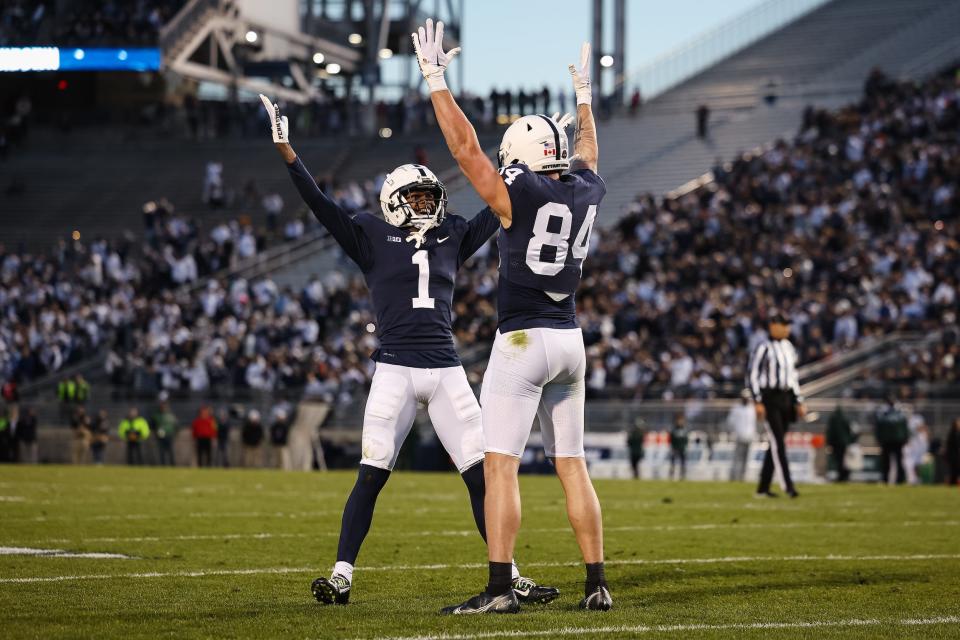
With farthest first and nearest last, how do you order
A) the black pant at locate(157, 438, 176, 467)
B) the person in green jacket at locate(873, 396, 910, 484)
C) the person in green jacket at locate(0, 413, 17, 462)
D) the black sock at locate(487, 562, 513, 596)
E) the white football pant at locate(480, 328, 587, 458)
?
the person in green jacket at locate(0, 413, 17, 462), the black pant at locate(157, 438, 176, 467), the person in green jacket at locate(873, 396, 910, 484), the white football pant at locate(480, 328, 587, 458), the black sock at locate(487, 562, 513, 596)

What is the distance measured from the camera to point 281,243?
1484 inches

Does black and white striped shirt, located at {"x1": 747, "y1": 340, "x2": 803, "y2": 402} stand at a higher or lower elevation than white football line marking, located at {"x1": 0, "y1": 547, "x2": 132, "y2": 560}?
higher

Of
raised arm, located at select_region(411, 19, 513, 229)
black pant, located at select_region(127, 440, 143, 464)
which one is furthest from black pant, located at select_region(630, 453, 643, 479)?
raised arm, located at select_region(411, 19, 513, 229)

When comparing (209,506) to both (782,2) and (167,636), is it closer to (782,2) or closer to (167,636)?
(167,636)

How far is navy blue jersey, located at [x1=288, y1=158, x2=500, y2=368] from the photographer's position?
23.6 ft

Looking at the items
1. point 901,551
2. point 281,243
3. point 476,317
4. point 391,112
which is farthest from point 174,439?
point 901,551

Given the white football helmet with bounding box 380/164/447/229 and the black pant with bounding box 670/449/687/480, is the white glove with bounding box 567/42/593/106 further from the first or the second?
the black pant with bounding box 670/449/687/480

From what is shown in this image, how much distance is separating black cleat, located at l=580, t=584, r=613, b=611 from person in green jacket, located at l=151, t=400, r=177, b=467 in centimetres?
2197

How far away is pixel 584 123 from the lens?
7.36 metres

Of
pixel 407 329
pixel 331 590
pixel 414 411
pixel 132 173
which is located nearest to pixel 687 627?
pixel 331 590

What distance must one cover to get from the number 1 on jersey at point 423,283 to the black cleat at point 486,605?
1433 mm

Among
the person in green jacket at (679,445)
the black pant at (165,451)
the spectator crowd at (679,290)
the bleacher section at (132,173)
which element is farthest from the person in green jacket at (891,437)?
the bleacher section at (132,173)

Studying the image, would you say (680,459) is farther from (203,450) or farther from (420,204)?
(420,204)

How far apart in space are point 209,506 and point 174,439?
14.8 metres
